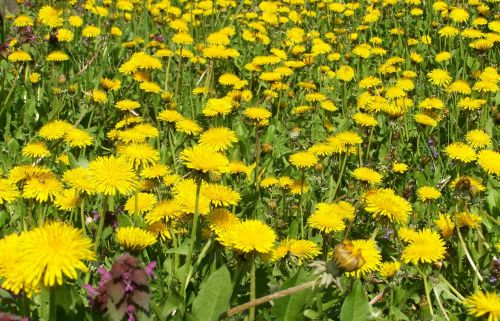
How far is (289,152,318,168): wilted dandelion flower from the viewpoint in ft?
8.87

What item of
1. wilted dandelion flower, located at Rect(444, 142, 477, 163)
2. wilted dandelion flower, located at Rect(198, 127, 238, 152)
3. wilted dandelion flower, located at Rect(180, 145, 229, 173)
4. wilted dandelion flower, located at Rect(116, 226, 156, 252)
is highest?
wilted dandelion flower, located at Rect(180, 145, 229, 173)

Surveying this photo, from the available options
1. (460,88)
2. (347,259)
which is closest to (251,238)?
(347,259)

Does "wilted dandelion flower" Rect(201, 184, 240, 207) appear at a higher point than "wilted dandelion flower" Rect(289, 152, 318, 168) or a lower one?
higher

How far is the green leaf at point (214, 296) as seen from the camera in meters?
1.67

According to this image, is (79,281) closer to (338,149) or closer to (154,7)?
(338,149)

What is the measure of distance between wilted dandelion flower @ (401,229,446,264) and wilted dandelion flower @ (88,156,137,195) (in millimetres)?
957

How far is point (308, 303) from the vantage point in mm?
Result: 1851

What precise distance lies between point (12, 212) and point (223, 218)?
1.21 metres

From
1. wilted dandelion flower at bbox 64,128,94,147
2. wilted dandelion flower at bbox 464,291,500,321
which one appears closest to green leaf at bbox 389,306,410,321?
wilted dandelion flower at bbox 464,291,500,321

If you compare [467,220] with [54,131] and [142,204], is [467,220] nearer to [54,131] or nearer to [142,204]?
[142,204]

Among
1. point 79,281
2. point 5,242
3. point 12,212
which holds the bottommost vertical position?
point 12,212

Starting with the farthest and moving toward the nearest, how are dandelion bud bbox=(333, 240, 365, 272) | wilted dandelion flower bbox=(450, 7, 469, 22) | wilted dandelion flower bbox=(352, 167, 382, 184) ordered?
wilted dandelion flower bbox=(450, 7, 469, 22), wilted dandelion flower bbox=(352, 167, 382, 184), dandelion bud bbox=(333, 240, 365, 272)

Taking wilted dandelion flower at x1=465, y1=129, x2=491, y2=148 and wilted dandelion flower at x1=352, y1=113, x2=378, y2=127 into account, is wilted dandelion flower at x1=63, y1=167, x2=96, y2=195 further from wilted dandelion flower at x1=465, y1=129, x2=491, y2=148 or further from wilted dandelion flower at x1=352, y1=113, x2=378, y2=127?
wilted dandelion flower at x1=465, y1=129, x2=491, y2=148

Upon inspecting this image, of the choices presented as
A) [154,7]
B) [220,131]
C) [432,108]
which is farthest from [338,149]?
[154,7]
